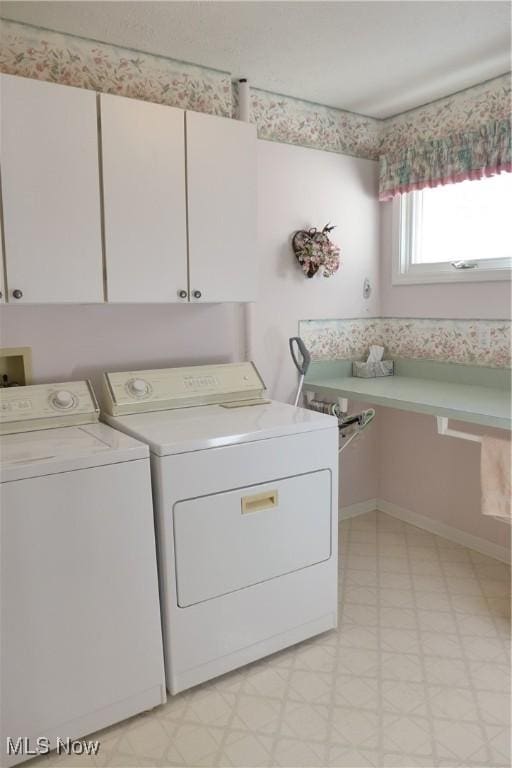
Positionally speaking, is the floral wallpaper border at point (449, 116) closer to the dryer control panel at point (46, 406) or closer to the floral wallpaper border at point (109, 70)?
the floral wallpaper border at point (109, 70)

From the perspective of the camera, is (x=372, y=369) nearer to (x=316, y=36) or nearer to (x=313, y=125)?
(x=313, y=125)

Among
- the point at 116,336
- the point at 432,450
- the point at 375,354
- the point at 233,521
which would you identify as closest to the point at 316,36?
the point at 116,336

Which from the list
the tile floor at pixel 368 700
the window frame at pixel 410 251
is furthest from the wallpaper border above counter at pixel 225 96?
the tile floor at pixel 368 700

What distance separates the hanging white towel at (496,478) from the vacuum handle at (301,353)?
937mm

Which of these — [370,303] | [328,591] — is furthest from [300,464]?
[370,303]

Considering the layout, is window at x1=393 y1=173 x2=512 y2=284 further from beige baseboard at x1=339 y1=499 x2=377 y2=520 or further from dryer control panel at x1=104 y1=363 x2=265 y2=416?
beige baseboard at x1=339 y1=499 x2=377 y2=520

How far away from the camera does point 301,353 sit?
301 cm

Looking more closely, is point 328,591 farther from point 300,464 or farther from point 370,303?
point 370,303

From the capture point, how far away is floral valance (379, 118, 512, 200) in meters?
2.63

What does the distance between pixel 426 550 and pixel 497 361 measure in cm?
107

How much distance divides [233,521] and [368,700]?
0.76 metres

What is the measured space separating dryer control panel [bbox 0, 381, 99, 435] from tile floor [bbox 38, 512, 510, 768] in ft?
3.51

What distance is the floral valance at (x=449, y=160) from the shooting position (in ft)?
8.64

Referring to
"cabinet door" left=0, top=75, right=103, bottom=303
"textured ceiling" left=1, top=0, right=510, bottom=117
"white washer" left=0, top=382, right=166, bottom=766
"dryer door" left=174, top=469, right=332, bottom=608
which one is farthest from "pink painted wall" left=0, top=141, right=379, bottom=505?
"dryer door" left=174, top=469, right=332, bottom=608
